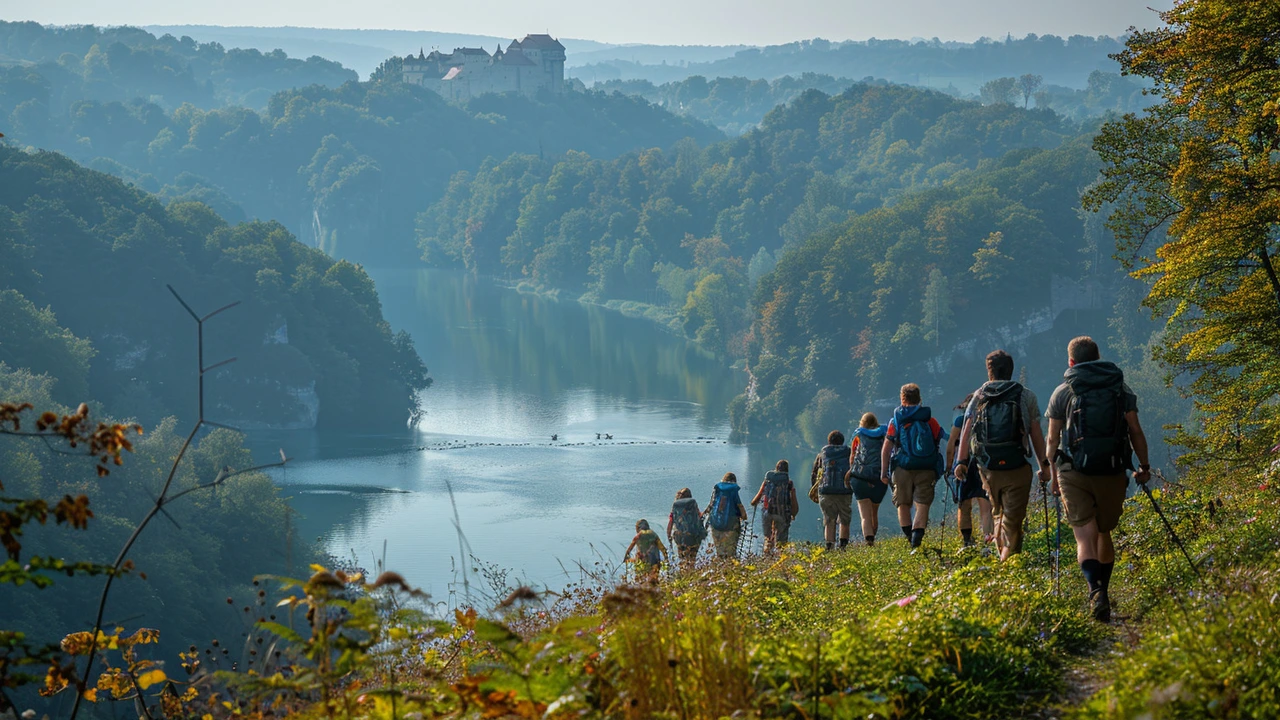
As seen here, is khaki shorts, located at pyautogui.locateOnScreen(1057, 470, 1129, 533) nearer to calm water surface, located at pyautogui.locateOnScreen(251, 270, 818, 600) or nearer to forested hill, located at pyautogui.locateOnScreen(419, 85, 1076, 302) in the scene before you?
calm water surface, located at pyautogui.locateOnScreen(251, 270, 818, 600)

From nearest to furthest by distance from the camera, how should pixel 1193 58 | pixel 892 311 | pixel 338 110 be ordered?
pixel 1193 58 → pixel 892 311 → pixel 338 110

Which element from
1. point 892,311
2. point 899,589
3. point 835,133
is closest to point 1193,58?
point 899,589

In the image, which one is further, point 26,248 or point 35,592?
point 26,248

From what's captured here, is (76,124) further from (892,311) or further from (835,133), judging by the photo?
(892,311)

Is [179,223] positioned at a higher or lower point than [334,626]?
higher

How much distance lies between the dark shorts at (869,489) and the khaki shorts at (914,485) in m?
0.74

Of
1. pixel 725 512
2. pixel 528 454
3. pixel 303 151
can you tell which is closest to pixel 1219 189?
pixel 725 512

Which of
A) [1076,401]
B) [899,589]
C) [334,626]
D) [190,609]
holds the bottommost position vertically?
[190,609]

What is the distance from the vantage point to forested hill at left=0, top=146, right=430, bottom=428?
211 feet

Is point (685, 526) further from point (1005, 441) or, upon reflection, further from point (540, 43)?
point (540, 43)

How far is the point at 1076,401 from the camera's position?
19.9 feet

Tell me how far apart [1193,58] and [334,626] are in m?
10.7

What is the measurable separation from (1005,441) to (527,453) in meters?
52.2

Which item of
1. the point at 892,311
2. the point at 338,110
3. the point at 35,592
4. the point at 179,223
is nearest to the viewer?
the point at 35,592
